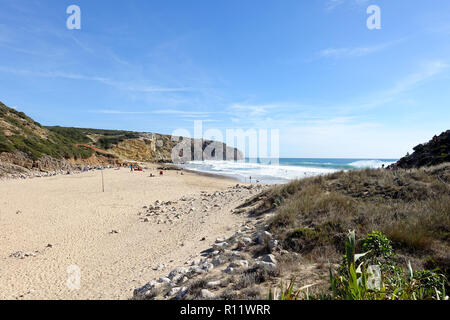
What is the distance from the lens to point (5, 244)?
745cm

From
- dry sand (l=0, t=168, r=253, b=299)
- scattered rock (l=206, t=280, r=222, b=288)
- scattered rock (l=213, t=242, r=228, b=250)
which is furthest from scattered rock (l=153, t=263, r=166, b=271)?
scattered rock (l=206, t=280, r=222, b=288)

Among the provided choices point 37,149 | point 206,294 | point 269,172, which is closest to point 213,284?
point 206,294

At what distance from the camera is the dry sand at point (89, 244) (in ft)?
16.8

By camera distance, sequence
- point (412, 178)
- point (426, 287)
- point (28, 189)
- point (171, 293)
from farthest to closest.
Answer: point (28, 189)
point (412, 178)
point (171, 293)
point (426, 287)

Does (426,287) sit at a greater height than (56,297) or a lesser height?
greater

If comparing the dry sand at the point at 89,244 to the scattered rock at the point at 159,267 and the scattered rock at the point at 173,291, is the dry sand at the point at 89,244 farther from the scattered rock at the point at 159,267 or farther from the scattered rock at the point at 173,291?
the scattered rock at the point at 173,291

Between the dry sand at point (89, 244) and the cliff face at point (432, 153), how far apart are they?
46.3ft

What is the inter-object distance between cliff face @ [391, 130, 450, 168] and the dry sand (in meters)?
14.1

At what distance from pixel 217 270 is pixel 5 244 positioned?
7.94 m

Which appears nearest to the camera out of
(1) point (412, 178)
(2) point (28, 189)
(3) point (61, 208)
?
(1) point (412, 178)

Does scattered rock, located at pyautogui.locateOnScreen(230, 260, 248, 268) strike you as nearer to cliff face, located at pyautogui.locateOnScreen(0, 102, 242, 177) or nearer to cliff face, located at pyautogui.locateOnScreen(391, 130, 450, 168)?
cliff face, located at pyautogui.locateOnScreen(391, 130, 450, 168)

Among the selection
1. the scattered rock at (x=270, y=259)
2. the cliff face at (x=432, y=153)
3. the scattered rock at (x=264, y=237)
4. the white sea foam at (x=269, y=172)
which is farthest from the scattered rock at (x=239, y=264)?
the white sea foam at (x=269, y=172)
